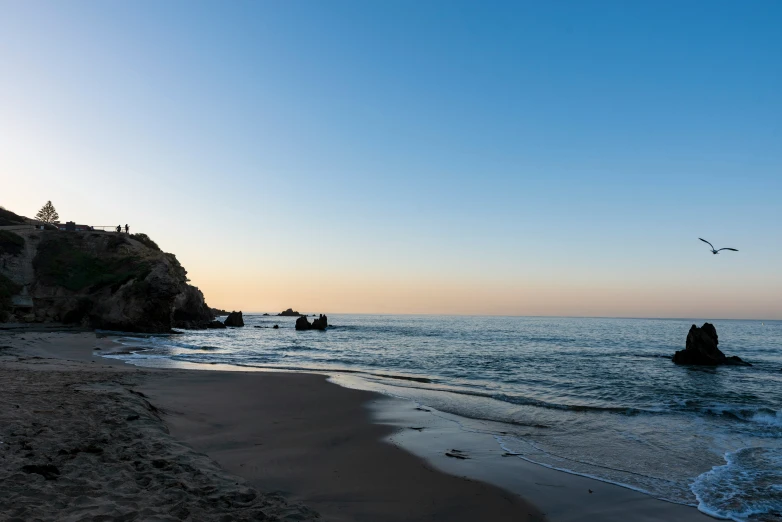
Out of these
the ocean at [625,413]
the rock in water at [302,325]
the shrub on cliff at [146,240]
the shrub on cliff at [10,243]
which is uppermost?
the shrub on cliff at [146,240]

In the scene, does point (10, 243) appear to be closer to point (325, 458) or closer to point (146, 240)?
point (146, 240)

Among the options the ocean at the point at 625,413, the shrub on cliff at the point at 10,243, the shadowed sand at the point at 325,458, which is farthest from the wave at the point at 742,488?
the shrub on cliff at the point at 10,243

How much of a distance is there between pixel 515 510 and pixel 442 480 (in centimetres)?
139

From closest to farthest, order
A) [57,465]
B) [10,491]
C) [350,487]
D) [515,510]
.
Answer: [10,491]
[57,465]
[515,510]
[350,487]

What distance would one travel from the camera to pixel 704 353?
30.8 m

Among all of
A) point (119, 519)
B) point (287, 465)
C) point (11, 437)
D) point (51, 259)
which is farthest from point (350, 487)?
point (51, 259)

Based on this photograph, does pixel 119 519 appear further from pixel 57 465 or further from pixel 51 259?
pixel 51 259

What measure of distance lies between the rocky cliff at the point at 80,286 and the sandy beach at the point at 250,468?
135 feet

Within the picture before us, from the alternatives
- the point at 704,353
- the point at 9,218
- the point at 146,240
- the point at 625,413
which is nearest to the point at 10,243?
the point at 146,240

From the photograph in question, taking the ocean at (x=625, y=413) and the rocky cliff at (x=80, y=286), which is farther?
the rocky cliff at (x=80, y=286)

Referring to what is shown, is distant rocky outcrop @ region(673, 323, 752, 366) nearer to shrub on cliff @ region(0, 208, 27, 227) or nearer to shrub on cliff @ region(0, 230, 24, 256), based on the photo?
shrub on cliff @ region(0, 230, 24, 256)

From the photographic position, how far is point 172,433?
8461mm

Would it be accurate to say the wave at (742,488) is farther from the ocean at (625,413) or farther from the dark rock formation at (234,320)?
the dark rock formation at (234,320)

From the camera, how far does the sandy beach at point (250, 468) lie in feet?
16.2
